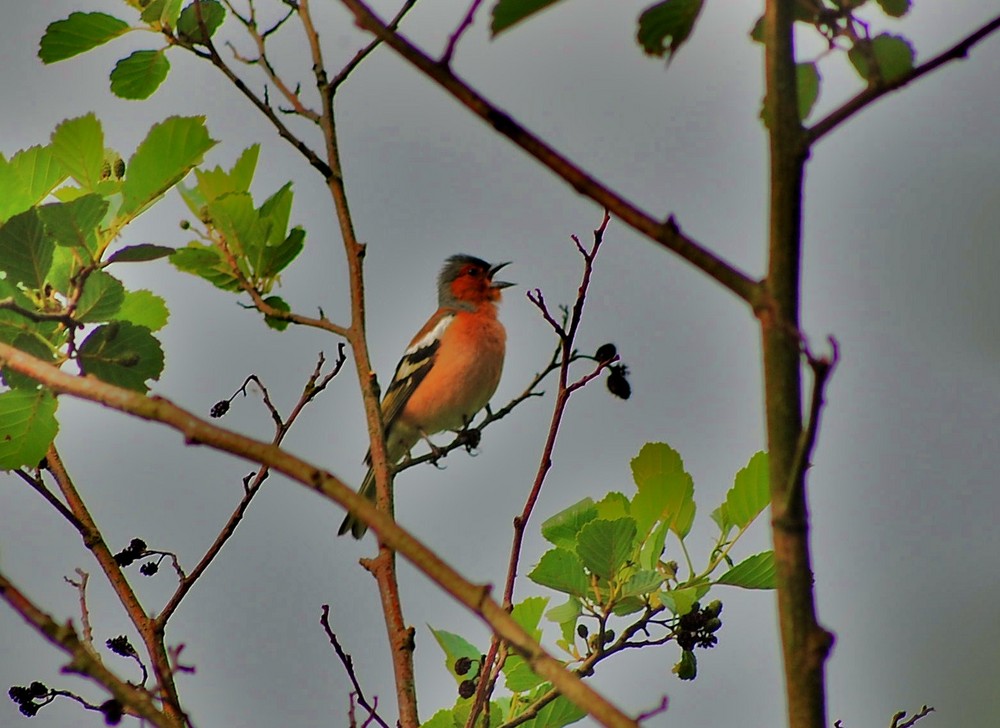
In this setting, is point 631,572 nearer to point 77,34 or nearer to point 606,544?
point 606,544

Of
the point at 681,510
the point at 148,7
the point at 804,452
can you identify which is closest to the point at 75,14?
the point at 148,7

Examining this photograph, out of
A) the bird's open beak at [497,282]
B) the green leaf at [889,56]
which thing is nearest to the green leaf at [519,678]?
the green leaf at [889,56]

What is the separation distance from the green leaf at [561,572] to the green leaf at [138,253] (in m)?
0.85

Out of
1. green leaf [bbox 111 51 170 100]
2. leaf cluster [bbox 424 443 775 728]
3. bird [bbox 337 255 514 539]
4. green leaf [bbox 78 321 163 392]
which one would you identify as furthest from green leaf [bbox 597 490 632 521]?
bird [bbox 337 255 514 539]

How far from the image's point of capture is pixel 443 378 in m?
5.34

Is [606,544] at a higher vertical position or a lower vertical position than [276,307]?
lower

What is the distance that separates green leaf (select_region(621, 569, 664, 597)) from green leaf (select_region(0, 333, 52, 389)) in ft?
3.47

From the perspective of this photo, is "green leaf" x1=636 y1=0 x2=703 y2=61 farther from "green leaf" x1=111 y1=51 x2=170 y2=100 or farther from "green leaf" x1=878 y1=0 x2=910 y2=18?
"green leaf" x1=111 y1=51 x2=170 y2=100

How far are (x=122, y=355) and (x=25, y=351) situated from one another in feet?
0.48

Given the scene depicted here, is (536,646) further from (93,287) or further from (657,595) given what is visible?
(657,595)

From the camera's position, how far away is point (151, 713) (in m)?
1.16

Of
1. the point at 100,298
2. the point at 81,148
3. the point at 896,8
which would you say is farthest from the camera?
the point at 81,148

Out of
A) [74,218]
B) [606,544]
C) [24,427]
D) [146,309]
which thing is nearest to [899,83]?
[606,544]

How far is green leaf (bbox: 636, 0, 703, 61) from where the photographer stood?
1192mm
